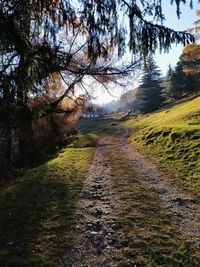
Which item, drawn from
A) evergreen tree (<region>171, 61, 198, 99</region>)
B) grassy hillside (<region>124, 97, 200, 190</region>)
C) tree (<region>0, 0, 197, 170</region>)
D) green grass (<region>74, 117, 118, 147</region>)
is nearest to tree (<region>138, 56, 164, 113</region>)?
evergreen tree (<region>171, 61, 198, 99</region>)

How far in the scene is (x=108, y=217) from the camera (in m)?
7.85

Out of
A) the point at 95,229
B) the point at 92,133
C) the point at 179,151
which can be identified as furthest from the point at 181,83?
the point at 95,229

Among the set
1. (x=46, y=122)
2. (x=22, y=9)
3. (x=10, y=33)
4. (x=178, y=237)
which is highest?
(x=22, y=9)

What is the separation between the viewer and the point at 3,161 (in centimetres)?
1780

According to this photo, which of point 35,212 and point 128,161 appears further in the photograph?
point 128,161

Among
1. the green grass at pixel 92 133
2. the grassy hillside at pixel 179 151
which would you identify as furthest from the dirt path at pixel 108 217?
the green grass at pixel 92 133

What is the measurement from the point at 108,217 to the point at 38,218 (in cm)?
163

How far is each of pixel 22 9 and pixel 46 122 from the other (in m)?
17.1

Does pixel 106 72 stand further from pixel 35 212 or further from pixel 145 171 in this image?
pixel 35 212

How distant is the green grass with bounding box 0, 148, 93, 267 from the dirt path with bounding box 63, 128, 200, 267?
29 cm

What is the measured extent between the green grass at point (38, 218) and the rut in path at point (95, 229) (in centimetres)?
23

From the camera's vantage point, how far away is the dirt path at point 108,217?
5.98m

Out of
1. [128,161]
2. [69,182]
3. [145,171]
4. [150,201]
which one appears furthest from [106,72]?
[150,201]

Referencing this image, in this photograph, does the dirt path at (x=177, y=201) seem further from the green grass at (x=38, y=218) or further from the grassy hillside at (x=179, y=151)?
the green grass at (x=38, y=218)
